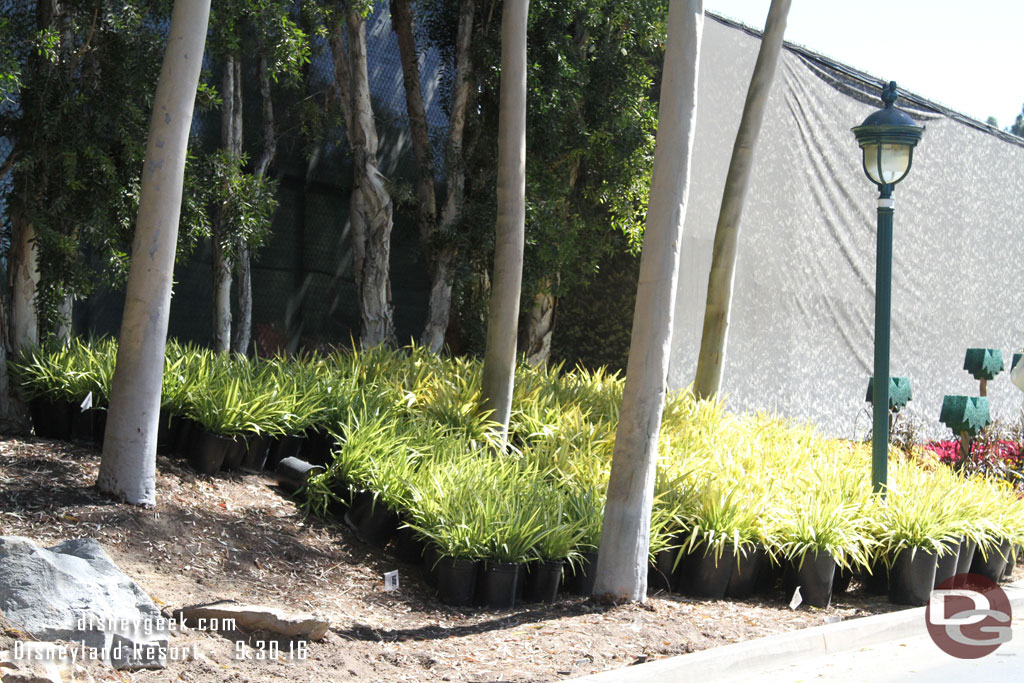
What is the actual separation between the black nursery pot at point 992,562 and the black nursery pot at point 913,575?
101cm

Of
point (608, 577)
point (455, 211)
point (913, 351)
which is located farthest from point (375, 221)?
point (913, 351)

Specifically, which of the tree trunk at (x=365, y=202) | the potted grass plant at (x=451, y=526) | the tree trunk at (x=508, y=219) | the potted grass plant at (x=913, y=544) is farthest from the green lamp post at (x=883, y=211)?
the tree trunk at (x=365, y=202)

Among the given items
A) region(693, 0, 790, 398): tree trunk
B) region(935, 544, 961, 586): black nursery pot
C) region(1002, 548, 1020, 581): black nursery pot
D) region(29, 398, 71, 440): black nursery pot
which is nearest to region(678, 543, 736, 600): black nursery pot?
region(935, 544, 961, 586): black nursery pot

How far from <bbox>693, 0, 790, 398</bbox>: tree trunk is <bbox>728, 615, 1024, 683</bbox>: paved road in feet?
12.8

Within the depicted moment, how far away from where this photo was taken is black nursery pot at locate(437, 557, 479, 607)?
581 centimetres

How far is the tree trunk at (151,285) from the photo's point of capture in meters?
6.02

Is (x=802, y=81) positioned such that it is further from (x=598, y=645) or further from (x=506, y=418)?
(x=598, y=645)

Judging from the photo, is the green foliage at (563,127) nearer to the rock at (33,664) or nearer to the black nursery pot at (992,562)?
the black nursery pot at (992,562)

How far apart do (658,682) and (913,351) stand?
39.6 ft

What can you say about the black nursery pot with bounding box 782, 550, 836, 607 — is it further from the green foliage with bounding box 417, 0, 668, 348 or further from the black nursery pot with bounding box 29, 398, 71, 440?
the black nursery pot with bounding box 29, 398, 71, 440

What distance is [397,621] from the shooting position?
18.0ft

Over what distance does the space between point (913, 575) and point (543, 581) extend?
2.71m

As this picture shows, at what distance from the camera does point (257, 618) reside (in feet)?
15.5

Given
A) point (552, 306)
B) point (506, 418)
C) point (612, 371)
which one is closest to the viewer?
point (506, 418)
